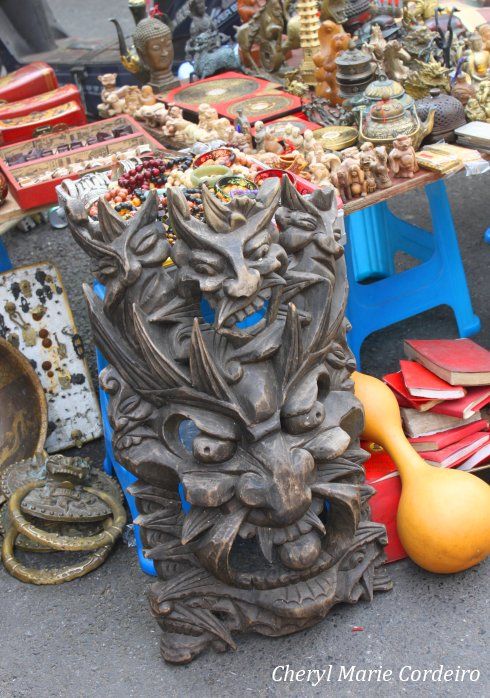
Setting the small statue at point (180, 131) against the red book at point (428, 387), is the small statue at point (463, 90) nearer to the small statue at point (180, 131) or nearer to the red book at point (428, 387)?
the small statue at point (180, 131)

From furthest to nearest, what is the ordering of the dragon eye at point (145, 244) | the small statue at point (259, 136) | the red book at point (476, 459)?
the small statue at point (259, 136) → the red book at point (476, 459) → the dragon eye at point (145, 244)

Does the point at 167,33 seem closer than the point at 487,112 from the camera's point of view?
No

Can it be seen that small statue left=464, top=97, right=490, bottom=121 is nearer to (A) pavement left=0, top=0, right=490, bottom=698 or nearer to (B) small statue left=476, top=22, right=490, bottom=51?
(B) small statue left=476, top=22, right=490, bottom=51

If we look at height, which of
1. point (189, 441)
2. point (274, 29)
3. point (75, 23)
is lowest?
point (75, 23)

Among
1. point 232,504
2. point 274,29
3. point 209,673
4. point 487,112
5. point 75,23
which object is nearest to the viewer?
point 232,504

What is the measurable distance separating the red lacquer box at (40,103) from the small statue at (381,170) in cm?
209

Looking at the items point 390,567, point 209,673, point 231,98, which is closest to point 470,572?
point 390,567

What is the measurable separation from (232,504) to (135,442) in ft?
1.05

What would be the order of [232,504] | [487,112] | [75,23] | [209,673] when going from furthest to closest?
[75,23] < [487,112] < [209,673] < [232,504]

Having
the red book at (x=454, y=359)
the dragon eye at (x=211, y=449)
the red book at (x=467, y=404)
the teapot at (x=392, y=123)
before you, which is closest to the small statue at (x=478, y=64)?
the teapot at (x=392, y=123)

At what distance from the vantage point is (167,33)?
439cm

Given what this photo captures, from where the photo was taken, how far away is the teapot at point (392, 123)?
3.21 meters

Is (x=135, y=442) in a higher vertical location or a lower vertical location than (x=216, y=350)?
lower

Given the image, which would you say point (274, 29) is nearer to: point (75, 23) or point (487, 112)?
point (487, 112)
